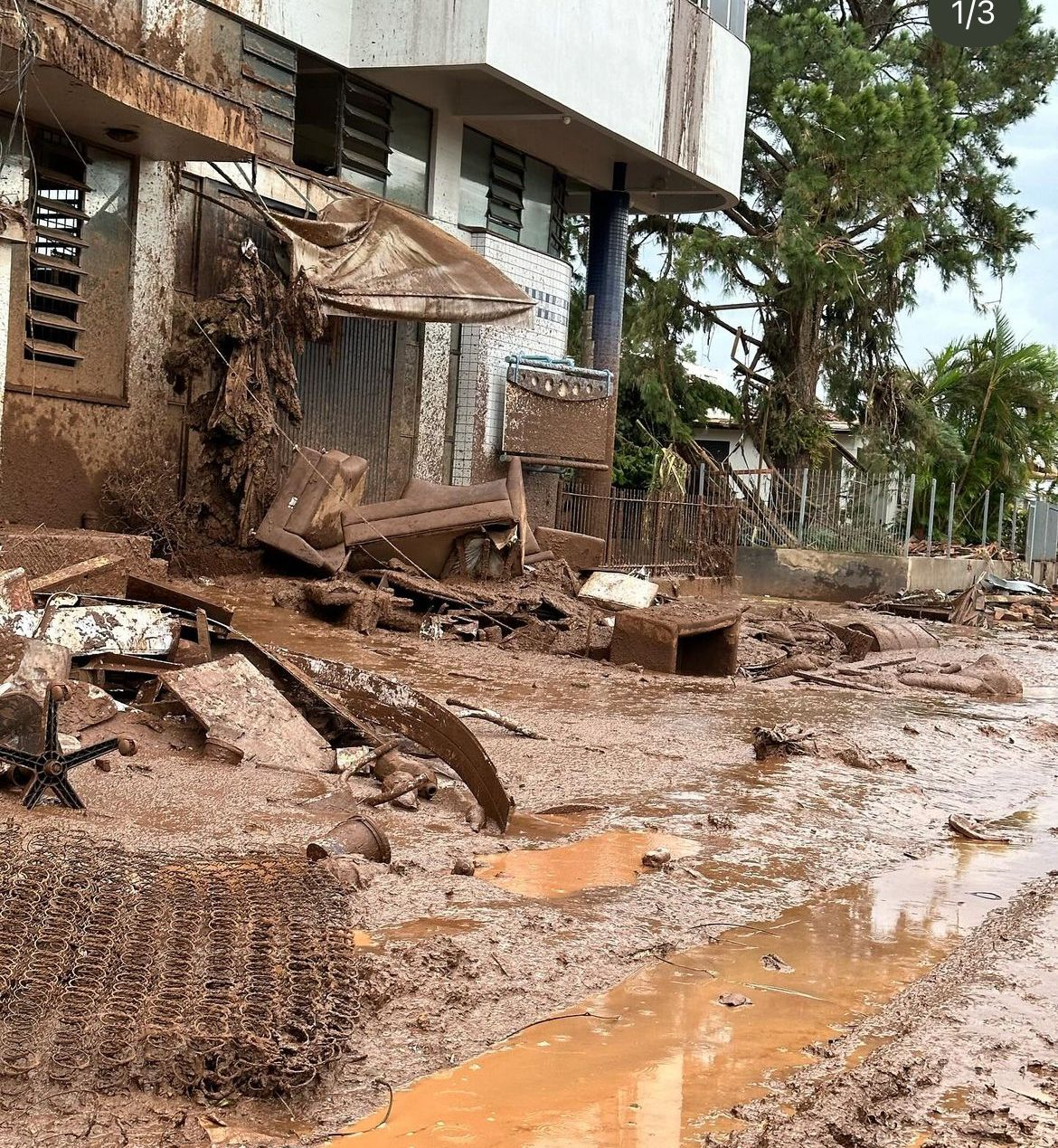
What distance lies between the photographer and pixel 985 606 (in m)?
23.0

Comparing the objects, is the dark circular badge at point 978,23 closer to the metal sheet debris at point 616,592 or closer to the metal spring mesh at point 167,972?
the metal sheet debris at point 616,592

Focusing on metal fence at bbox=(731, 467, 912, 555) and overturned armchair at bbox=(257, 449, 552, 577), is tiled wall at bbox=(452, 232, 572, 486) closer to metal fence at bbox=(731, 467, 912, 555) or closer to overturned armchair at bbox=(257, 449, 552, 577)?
overturned armchair at bbox=(257, 449, 552, 577)

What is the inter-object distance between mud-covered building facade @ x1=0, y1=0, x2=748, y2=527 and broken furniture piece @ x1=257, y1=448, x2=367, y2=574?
3.49ft

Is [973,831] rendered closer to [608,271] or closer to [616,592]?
[616,592]

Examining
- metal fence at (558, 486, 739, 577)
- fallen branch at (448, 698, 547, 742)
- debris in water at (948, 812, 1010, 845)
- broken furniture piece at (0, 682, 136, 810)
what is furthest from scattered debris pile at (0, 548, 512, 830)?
metal fence at (558, 486, 739, 577)

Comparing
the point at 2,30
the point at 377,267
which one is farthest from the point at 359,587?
the point at 2,30

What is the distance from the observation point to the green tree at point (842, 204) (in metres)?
22.9

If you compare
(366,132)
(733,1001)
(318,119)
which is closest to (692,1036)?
(733,1001)

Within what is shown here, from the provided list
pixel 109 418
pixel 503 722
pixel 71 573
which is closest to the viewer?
pixel 503 722

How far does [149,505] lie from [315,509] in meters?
1.47

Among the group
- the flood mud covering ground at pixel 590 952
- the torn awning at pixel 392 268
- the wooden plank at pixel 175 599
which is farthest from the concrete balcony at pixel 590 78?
the flood mud covering ground at pixel 590 952

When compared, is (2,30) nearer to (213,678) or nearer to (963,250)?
(213,678)

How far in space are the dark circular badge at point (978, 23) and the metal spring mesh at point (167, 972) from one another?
8.12 meters

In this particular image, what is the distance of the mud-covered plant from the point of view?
39.1 ft
